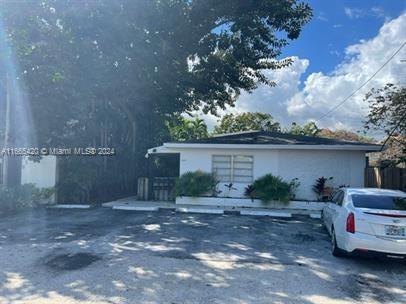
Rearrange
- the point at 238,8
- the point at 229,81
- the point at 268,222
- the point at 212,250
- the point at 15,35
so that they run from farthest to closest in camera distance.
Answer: the point at 229,81 < the point at 238,8 < the point at 15,35 < the point at 268,222 < the point at 212,250

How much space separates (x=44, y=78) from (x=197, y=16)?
698cm

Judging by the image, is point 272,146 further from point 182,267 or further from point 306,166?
point 182,267

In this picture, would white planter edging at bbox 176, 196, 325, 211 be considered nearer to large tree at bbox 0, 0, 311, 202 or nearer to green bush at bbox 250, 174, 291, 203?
green bush at bbox 250, 174, 291, 203

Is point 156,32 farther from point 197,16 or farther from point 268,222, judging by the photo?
point 268,222

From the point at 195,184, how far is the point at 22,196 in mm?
7097

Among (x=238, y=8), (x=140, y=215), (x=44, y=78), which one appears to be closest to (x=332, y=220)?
(x=140, y=215)

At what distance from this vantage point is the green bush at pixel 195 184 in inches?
609

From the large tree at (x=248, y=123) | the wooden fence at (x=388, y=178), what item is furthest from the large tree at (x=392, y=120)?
the large tree at (x=248, y=123)

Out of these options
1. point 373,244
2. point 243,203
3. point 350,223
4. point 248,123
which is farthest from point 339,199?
point 248,123

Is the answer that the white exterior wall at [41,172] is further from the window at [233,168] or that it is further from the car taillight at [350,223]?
the car taillight at [350,223]

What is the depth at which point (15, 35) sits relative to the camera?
13891mm

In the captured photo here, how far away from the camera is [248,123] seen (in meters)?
43.1

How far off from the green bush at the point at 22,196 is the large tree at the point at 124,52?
2.04 metres

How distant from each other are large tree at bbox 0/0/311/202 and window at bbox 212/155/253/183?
4.27 meters
